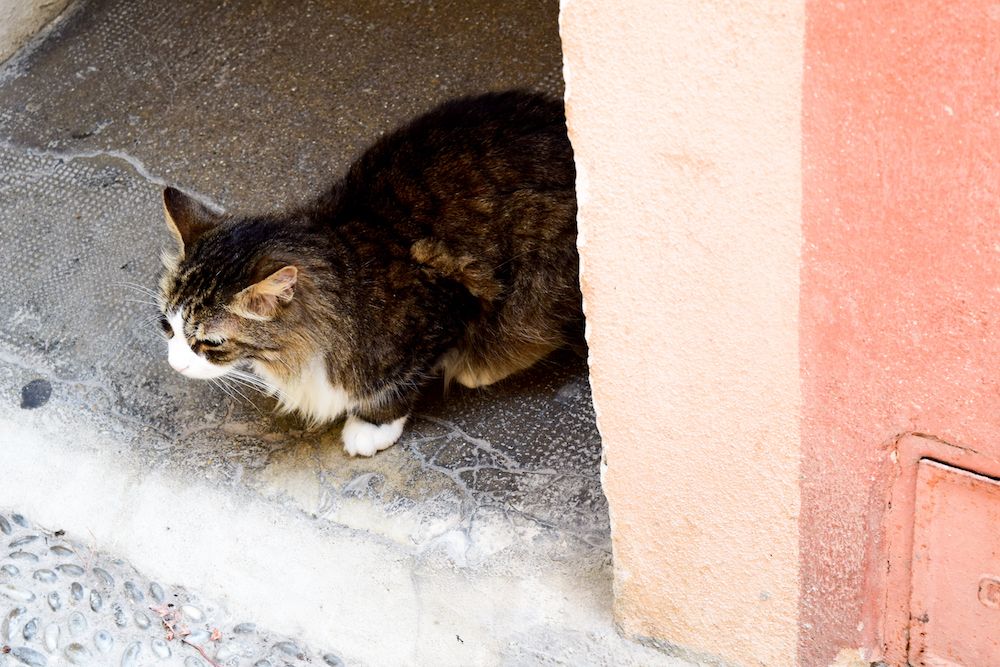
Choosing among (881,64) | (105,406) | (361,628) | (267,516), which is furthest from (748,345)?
(105,406)

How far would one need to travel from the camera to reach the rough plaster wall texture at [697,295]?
1255 mm

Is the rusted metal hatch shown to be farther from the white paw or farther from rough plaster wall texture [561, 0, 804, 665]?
the white paw

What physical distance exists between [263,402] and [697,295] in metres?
1.41

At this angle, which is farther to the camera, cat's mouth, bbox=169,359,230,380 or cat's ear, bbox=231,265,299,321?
cat's mouth, bbox=169,359,230,380

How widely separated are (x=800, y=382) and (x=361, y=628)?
1.04 metres

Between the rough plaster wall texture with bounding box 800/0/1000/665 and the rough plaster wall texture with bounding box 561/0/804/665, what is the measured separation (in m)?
0.03

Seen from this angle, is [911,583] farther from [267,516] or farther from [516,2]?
[516,2]

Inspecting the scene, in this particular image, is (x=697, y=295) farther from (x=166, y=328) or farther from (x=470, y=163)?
(x=166, y=328)

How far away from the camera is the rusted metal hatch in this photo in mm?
1440

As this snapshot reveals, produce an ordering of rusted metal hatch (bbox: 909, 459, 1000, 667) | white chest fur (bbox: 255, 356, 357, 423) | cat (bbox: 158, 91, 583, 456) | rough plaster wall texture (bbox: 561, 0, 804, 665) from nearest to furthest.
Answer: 1. rough plaster wall texture (bbox: 561, 0, 804, 665)
2. rusted metal hatch (bbox: 909, 459, 1000, 667)
3. cat (bbox: 158, 91, 583, 456)
4. white chest fur (bbox: 255, 356, 357, 423)

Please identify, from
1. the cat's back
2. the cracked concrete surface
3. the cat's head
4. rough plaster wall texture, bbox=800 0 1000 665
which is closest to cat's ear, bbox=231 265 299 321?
the cat's head

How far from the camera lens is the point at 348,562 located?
224 cm

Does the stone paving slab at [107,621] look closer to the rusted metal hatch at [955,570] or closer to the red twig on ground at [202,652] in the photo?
the red twig on ground at [202,652]

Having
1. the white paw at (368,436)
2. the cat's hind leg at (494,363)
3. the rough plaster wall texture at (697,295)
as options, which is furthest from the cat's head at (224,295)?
the rough plaster wall texture at (697,295)
